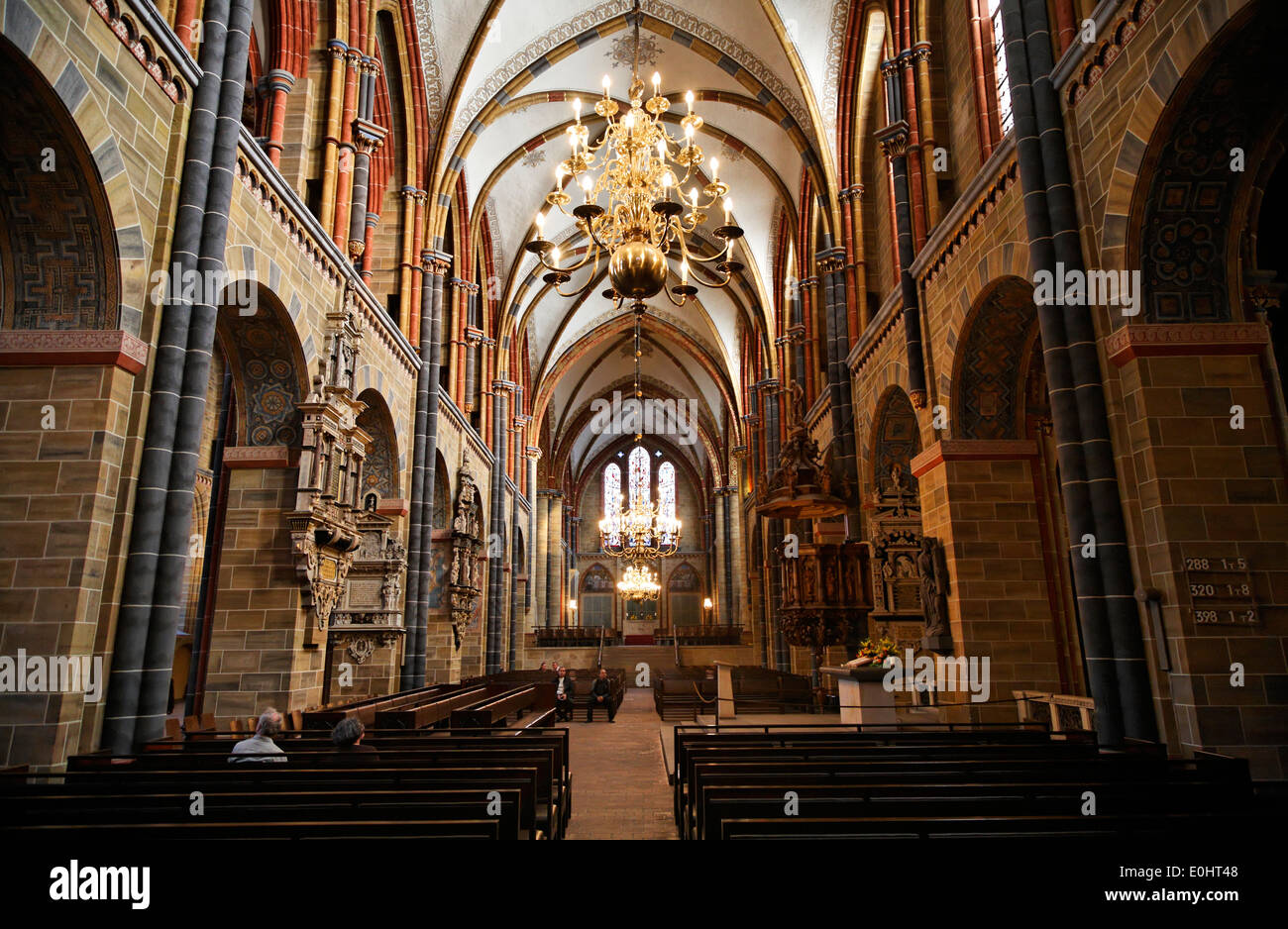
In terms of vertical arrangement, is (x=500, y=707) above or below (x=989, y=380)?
below

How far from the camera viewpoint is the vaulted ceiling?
48.5 ft

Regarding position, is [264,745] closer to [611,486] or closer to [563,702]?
[563,702]

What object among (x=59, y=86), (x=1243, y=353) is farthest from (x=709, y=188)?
(x=59, y=86)

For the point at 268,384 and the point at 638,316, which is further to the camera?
the point at 638,316

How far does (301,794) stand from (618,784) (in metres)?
5.22

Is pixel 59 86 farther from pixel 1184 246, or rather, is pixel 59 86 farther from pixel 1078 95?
pixel 1184 246

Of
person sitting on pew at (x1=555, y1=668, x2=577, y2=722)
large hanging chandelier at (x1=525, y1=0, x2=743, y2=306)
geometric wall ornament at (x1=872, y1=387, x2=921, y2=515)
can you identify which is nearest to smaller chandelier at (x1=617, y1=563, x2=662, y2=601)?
person sitting on pew at (x1=555, y1=668, x2=577, y2=722)

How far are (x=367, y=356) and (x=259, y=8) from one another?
5.00m

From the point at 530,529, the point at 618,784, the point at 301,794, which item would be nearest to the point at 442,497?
the point at 618,784

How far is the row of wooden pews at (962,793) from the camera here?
318cm

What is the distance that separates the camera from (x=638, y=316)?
10703 mm

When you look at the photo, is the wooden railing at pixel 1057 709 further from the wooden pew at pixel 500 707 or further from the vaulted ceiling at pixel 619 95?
the vaulted ceiling at pixel 619 95

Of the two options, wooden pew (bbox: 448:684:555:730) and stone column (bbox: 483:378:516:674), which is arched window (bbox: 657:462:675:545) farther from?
wooden pew (bbox: 448:684:555:730)

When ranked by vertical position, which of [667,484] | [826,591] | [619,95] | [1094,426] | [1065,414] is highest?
[619,95]
